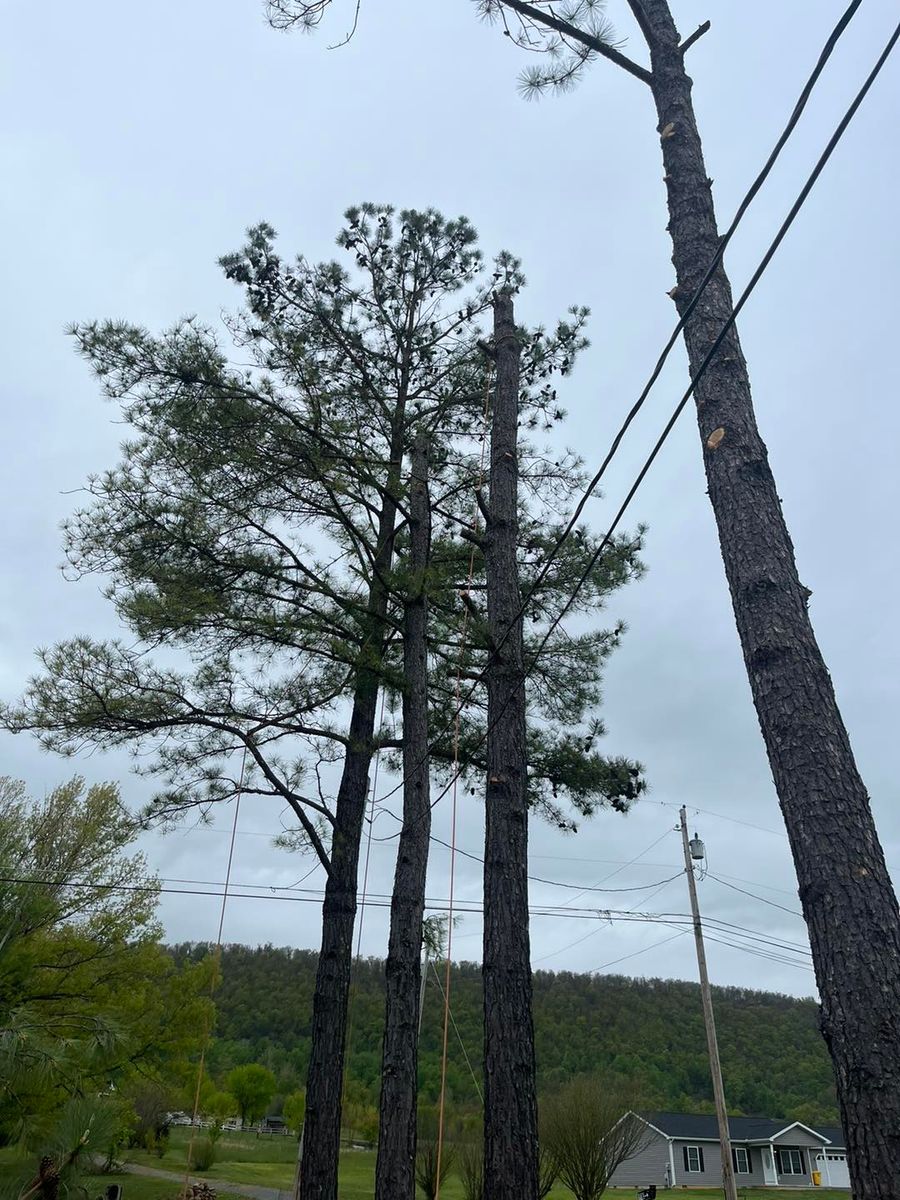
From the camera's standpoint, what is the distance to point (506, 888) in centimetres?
454

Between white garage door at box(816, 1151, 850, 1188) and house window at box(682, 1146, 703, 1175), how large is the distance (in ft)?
17.8

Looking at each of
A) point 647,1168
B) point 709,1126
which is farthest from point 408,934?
point 647,1168

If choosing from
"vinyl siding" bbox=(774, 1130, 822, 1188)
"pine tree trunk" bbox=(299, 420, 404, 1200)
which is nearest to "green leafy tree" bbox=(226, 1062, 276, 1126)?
"vinyl siding" bbox=(774, 1130, 822, 1188)

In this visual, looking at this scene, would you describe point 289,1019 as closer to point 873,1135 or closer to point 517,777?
point 517,777

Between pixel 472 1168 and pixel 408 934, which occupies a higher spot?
pixel 408 934

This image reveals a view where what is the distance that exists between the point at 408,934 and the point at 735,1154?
3409cm

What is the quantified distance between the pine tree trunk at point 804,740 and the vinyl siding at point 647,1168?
34.6m

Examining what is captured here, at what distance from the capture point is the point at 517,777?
4.88 metres

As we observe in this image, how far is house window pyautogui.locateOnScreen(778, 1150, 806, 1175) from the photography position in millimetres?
33469

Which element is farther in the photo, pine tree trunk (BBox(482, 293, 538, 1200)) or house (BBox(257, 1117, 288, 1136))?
house (BBox(257, 1117, 288, 1136))

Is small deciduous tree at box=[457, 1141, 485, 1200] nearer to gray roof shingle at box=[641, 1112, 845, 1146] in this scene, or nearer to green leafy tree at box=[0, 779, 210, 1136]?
green leafy tree at box=[0, 779, 210, 1136]

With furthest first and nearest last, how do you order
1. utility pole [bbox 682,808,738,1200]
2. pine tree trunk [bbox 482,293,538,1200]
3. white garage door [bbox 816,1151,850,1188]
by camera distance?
white garage door [bbox 816,1151,850,1188] < utility pole [bbox 682,808,738,1200] < pine tree trunk [bbox 482,293,538,1200]

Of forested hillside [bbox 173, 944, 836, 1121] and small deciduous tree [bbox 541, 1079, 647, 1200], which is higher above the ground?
forested hillside [bbox 173, 944, 836, 1121]

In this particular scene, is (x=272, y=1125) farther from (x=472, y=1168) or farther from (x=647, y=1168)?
(x=472, y=1168)
